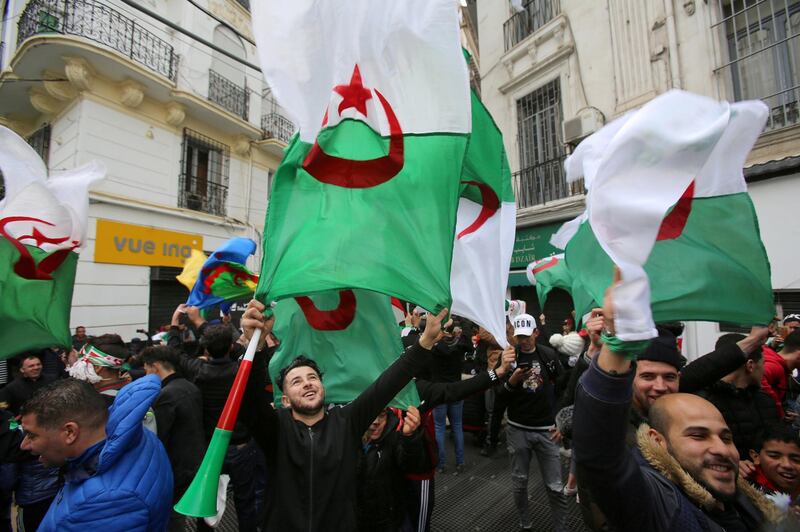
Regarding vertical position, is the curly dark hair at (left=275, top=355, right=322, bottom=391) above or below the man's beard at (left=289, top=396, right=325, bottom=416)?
above

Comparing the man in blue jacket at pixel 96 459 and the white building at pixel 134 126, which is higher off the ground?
the white building at pixel 134 126

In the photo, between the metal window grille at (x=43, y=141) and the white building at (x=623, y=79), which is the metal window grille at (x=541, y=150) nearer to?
the white building at (x=623, y=79)

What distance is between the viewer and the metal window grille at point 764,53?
6.25 meters

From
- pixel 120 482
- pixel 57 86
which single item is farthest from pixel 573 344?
A: pixel 57 86

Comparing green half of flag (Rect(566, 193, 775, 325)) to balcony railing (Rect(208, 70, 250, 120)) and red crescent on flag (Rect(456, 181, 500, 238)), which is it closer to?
red crescent on flag (Rect(456, 181, 500, 238))

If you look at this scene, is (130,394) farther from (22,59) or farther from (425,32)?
(22,59)

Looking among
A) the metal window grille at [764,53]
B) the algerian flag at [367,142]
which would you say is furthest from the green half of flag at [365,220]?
the metal window grille at [764,53]

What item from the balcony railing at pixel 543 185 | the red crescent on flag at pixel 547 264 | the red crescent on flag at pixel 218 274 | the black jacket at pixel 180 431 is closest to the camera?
the black jacket at pixel 180 431

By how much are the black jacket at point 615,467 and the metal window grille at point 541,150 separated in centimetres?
902

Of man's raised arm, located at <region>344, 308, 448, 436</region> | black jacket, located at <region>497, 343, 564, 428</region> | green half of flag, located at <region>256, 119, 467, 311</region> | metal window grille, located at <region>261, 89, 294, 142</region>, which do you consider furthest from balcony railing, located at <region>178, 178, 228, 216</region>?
man's raised arm, located at <region>344, 308, 448, 436</region>

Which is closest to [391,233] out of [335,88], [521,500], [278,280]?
[278,280]

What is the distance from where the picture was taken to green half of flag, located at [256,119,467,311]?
1882 mm

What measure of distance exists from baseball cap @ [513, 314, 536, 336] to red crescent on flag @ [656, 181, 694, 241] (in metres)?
1.99

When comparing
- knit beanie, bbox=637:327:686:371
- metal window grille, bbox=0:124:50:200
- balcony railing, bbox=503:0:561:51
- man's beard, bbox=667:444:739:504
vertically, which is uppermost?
balcony railing, bbox=503:0:561:51
